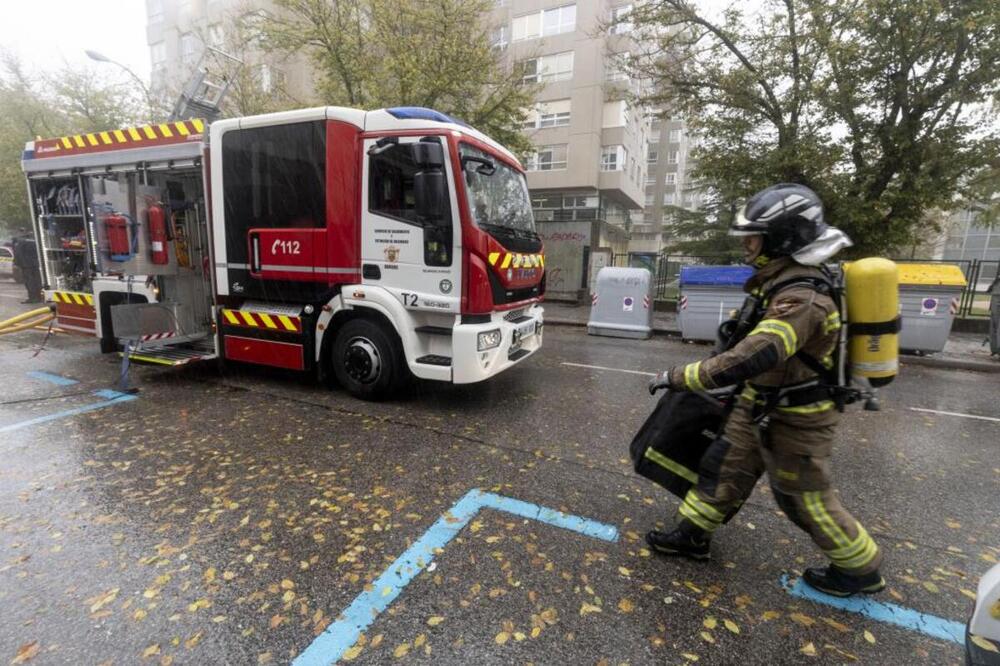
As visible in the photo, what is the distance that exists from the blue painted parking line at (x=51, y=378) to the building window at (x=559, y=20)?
89.0 ft

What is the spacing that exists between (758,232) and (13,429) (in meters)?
6.19

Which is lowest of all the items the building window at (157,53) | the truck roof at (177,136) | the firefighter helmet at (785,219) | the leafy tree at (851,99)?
the firefighter helmet at (785,219)

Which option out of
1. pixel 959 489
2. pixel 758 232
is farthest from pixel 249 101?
pixel 959 489

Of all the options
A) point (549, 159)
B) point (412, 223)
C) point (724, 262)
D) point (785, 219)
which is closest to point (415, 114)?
point (412, 223)

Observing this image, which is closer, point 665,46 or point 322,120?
point 322,120

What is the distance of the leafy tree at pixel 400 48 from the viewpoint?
1240 cm

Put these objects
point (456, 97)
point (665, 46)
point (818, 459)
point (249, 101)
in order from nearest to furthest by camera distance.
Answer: point (818, 459), point (665, 46), point (456, 97), point (249, 101)

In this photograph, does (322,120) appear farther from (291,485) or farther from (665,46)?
(665,46)

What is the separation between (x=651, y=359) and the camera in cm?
821

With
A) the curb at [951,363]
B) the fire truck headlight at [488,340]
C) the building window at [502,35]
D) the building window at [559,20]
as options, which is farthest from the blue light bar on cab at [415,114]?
the building window at [502,35]

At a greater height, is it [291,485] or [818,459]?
[818,459]

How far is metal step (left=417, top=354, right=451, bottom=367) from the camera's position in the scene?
16.0 ft

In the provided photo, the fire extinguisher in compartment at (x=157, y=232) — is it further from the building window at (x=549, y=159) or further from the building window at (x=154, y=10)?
the building window at (x=154, y=10)

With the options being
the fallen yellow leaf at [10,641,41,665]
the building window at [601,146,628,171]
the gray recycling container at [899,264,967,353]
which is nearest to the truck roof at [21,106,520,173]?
the fallen yellow leaf at [10,641,41,665]
